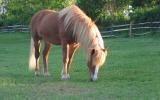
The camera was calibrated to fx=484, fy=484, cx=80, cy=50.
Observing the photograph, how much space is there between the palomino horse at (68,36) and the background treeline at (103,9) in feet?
66.4

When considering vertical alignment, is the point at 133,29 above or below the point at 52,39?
below

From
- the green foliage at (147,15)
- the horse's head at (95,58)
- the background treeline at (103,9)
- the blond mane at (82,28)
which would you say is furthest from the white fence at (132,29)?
the horse's head at (95,58)

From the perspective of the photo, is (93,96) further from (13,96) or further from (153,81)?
(153,81)

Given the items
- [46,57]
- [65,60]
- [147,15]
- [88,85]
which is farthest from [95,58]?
[147,15]

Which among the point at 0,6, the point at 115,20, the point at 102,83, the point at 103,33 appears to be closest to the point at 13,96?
the point at 102,83

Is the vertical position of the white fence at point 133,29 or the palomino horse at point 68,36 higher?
the palomino horse at point 68,36

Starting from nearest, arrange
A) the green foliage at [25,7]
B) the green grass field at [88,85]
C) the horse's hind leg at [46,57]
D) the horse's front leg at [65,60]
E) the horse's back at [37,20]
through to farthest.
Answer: the green grass field at [88,85] → the horse's front leg at [65,60] → the horse's hind leg at [46,57] → the horse's back at [37,20] → the green foliage at [25,7]

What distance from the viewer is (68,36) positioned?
12.2 metres

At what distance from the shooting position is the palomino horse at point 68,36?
11281mm

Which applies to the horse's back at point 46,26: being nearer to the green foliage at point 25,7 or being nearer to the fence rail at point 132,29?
the fence rail at point 132,29

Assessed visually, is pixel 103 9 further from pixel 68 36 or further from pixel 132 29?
pixel 68 36

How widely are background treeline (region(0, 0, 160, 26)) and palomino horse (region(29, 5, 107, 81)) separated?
20.3 m

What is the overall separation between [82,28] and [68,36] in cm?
72

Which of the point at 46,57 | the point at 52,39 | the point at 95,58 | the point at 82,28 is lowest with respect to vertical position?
the point at 46,57
